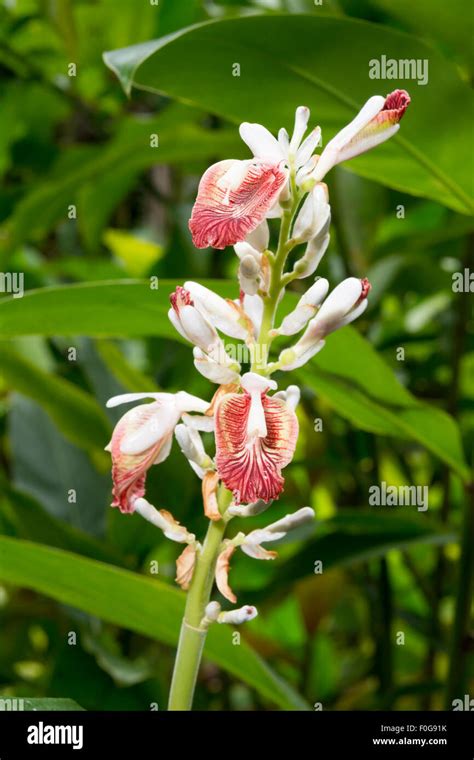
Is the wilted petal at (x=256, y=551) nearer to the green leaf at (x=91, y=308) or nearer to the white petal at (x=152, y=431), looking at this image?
the white petal at (x=152, y=431)

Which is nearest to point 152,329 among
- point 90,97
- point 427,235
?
point 427,235

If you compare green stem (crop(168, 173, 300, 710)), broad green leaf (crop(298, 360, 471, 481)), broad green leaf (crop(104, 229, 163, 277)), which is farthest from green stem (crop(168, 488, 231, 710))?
broad green leaf (crop(104, 229, 163, 277))

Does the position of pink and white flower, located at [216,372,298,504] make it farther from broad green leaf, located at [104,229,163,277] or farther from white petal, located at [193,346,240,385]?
broad green leaf, located at [104,229,163,277]

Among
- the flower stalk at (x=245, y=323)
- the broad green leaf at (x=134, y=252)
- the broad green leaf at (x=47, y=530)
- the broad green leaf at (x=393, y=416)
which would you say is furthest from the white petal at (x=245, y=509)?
the broad green leaf at (x=134, y=252)

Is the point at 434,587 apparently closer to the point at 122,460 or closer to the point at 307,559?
the point at 307,559

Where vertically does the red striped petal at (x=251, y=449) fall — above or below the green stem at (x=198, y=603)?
above

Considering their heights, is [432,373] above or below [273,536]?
above

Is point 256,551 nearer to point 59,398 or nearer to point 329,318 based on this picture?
point 329,318
